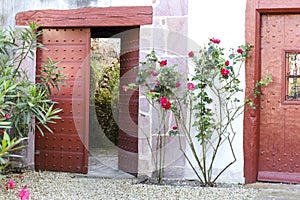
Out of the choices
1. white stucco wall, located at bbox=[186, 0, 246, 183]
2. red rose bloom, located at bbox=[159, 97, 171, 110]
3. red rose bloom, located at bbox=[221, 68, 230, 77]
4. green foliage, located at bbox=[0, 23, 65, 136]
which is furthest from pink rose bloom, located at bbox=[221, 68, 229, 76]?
green foliage, located at bbox=[0, 23, 65, 136]

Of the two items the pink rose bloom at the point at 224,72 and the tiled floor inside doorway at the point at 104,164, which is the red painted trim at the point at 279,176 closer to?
the pink rose bloom at the point at 224,72

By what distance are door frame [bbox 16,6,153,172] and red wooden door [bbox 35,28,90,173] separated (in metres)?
0.07

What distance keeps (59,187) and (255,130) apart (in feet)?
7.35

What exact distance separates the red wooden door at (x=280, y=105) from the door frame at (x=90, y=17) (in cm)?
145

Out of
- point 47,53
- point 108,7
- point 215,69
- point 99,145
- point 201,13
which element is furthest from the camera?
point 99,145

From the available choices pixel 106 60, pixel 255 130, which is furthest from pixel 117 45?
pixel 255 130

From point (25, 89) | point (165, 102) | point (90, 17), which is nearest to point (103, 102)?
point (90, 17)

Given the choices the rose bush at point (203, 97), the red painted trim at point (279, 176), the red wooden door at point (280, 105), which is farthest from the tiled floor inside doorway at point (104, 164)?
the red wooden door at point (280, 105)

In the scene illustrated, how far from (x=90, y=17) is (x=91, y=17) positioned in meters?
0.01

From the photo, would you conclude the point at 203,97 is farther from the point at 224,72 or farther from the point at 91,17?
the point at 91,17

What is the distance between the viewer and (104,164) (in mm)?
6762

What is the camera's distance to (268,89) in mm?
4852

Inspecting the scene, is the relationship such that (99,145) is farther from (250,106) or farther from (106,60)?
(250,106)

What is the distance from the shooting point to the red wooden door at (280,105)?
4.78 metres
